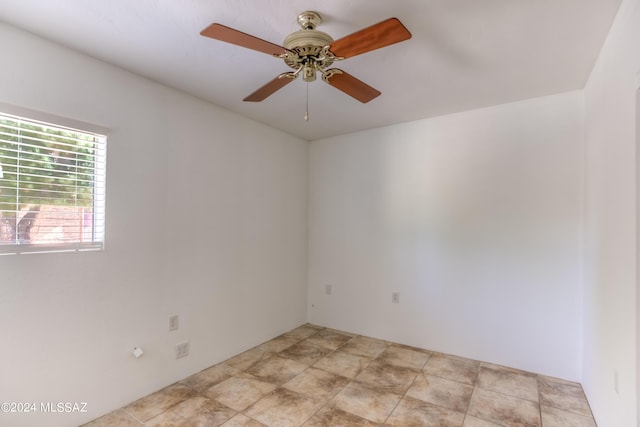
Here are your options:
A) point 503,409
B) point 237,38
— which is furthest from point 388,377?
point 237,38

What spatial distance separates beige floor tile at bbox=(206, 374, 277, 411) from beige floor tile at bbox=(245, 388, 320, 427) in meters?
0.06

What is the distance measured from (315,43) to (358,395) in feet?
7.64

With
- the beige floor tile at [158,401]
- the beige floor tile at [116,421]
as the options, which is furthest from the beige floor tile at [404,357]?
the beige floor tile at [116,421]

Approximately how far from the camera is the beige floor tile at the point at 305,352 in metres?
2.96

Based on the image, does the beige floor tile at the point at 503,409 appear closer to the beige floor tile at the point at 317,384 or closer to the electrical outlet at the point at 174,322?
the beige floor tile at the point at 317,384

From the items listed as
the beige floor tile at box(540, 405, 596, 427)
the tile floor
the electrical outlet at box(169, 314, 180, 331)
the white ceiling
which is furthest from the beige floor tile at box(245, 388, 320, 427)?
the white ceiling

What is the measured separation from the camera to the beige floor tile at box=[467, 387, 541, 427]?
2.04 meters

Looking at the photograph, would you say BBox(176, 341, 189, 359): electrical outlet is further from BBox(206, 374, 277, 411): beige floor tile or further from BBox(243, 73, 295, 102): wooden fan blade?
BBox(243, 73, 295, 102): wooden fan blade

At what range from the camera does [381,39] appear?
1384 mm

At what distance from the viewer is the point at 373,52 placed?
1.97 m

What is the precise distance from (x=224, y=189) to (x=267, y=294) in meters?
1.25

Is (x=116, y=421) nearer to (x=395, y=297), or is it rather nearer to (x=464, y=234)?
(x=395, y=297)

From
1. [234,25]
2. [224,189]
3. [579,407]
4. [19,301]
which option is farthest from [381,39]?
[579,407]

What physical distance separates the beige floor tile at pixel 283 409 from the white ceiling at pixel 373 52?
2.33 metres
